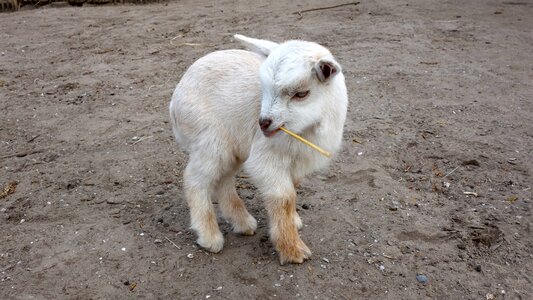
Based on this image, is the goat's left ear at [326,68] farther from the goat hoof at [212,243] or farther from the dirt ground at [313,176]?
the goat hoof at [212,243]

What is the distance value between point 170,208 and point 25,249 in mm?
1097

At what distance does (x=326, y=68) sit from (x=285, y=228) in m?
1.10

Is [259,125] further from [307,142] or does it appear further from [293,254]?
[293,254]

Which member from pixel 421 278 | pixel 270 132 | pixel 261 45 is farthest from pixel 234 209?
pixel 421 278

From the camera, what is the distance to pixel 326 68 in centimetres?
301

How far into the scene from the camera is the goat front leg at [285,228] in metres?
3.43

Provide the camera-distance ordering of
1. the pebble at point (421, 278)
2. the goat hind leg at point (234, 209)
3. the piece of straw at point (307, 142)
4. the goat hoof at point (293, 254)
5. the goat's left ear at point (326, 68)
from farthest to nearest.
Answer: the goat hind leg at point (234, 209) < the goat hoof at point (293, 254) < the pebble at point (421, 278) < the piece of straw at point (307, 142) < the goat's left ear at point (326, 68)

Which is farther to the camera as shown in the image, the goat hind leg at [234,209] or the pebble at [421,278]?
the goat hind leg at [234,209]

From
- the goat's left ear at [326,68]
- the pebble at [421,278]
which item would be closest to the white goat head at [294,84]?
the goat's left ear at [326,68]

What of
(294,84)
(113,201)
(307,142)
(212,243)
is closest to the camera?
(294,84)

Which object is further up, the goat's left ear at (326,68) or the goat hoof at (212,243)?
the goat's left ear at (326,68)

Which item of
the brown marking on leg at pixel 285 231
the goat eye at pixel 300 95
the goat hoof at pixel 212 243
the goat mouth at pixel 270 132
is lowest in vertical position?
the goat hoof at pixel 212 243

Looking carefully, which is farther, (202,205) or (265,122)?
(202,205)

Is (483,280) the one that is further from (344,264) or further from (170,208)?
(170,208)
